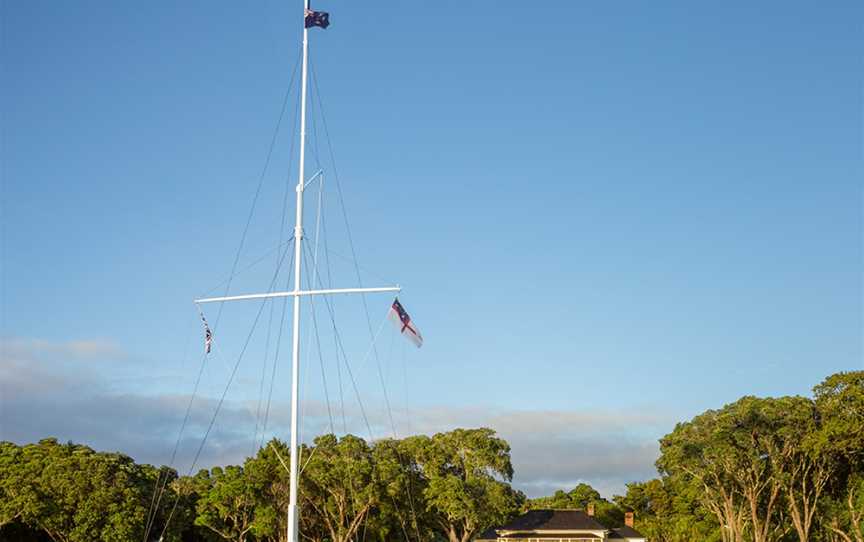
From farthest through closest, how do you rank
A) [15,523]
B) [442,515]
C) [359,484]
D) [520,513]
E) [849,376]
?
[520,513], [442,515], [359,484], [849,376], [15,523]

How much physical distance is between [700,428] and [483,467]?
1635 centimetres

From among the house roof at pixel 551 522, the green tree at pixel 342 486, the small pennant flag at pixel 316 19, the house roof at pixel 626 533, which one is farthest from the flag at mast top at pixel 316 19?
the house roof at pixel 626 533

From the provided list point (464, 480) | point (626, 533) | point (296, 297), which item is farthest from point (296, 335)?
point (626, 533)

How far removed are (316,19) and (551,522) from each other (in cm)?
5859

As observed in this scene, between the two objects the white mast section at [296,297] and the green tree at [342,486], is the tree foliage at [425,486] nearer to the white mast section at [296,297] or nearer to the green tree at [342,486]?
the green tree at [342,486]

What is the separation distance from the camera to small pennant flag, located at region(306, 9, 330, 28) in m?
31.9

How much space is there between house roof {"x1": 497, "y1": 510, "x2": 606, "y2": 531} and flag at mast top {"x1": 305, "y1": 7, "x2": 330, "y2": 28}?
186 feet

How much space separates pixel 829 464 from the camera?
219 feet

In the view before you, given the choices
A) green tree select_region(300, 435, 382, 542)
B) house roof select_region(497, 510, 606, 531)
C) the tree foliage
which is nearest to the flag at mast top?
the tree foliage

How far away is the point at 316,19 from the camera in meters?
32.0

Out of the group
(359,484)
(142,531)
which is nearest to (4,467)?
(142,531)

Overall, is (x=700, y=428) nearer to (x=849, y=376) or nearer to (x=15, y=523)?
(x=849, y=376)

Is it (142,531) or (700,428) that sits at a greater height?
(700,428)

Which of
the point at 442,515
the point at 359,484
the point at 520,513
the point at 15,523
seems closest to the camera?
the point at 15,523
